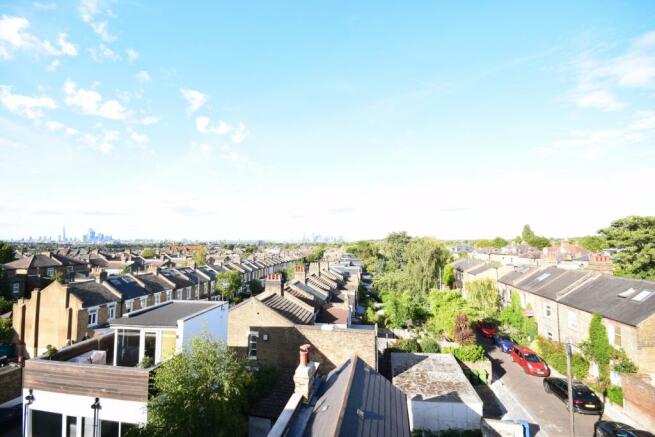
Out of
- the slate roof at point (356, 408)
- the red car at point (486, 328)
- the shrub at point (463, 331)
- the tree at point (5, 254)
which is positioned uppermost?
the tree at point (5, 254)

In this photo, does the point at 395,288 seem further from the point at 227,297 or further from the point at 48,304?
the point at 48,304

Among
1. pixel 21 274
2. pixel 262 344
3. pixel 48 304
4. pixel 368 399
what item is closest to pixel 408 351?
pixel 262 344

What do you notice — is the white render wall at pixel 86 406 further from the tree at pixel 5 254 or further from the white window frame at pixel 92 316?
the tree at pixel 5 254

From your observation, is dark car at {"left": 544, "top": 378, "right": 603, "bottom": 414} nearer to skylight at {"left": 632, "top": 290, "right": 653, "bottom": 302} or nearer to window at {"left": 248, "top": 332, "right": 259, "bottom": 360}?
skylight at {"left": 632, "top": 290, "right": 653, "bottom": 302}

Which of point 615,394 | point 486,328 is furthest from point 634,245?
point 615,394

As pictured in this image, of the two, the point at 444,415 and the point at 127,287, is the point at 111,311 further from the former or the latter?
the point at 444,415

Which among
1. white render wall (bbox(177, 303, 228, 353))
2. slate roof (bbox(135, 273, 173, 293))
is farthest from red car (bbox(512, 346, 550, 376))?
slate roof (bbox(135, 273, 173, 293))

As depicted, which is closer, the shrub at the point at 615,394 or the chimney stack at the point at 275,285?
the shrub at the point at 615,394

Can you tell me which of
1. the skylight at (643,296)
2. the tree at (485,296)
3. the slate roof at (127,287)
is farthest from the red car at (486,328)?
the slate roof at (127,287)
